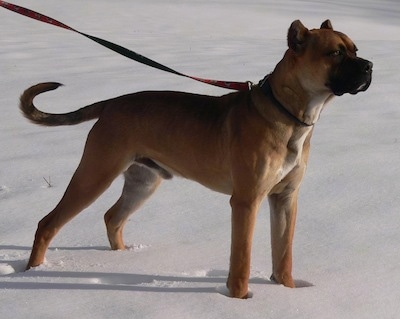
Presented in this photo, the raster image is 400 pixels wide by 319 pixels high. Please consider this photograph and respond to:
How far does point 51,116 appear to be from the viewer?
4320mm

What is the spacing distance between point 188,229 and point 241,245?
3.27 feet

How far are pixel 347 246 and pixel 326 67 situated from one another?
129cm

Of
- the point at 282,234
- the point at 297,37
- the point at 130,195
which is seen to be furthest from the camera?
the point at 130,195

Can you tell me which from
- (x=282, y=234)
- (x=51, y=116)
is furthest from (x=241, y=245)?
(x=51, y=116)

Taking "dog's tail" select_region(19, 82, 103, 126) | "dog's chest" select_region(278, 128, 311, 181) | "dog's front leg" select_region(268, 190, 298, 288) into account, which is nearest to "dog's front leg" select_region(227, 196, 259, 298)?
"dog's chest" select_region(278, 128, 311, 181)

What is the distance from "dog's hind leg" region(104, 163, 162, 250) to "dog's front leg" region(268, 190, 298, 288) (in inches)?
31.5

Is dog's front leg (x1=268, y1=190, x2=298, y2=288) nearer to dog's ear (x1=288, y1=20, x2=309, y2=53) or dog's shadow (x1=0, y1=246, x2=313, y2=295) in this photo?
dog's shadow (x1=0, y1=246, x2=313, y2=295)

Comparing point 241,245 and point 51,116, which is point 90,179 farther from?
point 241,245

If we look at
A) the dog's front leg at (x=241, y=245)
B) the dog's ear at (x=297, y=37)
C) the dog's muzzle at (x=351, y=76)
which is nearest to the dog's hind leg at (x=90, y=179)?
the dog's front leg at (x=241, y=245)

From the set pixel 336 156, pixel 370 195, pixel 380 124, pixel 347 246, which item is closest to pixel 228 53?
pixel 380 124

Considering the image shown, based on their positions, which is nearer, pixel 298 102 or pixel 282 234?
pixel 298 102

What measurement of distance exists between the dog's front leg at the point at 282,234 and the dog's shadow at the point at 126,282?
0.08 metres

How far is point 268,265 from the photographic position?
4219 mm

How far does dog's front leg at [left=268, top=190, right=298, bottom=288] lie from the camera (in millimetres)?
3895
